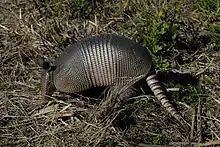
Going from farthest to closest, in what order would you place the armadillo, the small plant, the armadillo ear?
the small plant < the armadillo ear < the armadillo

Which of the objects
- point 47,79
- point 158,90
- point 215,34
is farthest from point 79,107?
point 215,34

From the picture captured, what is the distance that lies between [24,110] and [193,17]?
236 cm

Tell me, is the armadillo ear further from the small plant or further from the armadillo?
the small plant

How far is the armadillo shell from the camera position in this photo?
4645mm

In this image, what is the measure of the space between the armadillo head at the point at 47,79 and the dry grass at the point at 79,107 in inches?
3.7

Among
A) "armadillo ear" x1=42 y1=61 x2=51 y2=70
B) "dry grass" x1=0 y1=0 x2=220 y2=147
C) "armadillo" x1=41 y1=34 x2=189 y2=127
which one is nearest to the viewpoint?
"dry grass" x1=0 y1=0 x2=220 y2=147

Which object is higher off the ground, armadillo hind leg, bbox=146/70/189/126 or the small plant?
the small plant

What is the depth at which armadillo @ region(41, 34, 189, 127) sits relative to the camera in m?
4.64

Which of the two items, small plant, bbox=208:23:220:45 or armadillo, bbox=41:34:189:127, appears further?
small plant, bbox=208:23:220:45

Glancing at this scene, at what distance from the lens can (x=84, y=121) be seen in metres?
4.62

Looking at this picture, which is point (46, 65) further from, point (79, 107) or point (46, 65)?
point (79, 107)

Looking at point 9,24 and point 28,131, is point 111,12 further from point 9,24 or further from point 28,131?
point 28,131

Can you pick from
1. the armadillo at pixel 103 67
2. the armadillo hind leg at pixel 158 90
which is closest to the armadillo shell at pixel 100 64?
the armadillo at pixel 103 67

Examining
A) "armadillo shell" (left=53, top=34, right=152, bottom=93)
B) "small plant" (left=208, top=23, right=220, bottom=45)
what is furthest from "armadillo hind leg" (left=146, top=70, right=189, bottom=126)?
"small plant" (left=208, top=23, right=220, bottom=45)
